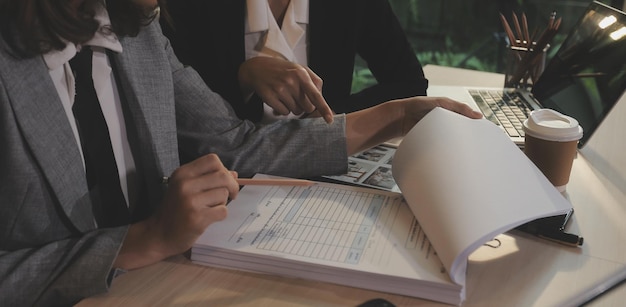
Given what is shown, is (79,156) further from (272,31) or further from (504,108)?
(504,108)

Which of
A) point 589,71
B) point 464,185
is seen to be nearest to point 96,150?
point 464,185

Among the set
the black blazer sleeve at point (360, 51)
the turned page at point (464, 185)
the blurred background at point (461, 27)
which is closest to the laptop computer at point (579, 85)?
the black blazer sleeve at point (360, 51)

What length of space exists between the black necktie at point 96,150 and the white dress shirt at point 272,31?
0.50 m

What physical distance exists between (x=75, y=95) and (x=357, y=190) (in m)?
0.45

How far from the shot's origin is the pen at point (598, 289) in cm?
69

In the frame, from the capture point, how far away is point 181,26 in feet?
4.66

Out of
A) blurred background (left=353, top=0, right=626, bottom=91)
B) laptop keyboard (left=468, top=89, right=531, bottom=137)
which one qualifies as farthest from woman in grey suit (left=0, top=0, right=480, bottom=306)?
blurred background (left=353, top=0, right=626, bottom=91)

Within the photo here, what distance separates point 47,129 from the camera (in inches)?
31.0

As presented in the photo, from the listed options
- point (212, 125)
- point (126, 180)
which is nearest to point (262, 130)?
point (212, 125)

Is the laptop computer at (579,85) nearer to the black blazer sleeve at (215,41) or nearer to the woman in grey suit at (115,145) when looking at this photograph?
the woman in grey suit at (115,145)

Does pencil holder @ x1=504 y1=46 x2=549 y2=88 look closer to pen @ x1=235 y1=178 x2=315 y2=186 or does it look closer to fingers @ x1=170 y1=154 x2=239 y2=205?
pen @ x1=235 y1=178 x2=315 y2=186

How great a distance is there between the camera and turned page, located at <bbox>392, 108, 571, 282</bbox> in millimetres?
693

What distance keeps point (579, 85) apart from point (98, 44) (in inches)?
38.7

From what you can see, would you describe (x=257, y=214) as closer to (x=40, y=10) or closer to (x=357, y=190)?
(x=357, y=190)
